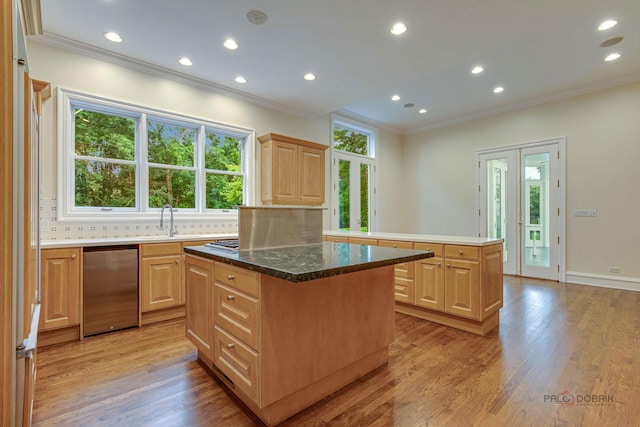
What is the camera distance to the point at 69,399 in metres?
1.86

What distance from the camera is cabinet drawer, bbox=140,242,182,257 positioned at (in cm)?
309

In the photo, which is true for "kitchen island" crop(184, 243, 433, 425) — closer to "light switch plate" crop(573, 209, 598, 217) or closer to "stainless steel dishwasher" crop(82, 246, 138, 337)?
"stainless steel dishwasher" crop(82, 246, 138, 337)

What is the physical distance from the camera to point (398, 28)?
2898 millimetres

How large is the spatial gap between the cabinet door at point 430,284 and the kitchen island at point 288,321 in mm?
1077

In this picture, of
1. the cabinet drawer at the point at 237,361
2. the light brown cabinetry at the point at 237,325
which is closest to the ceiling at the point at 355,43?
the light brown cabinetry at the point at 237,325

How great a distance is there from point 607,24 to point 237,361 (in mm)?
4685

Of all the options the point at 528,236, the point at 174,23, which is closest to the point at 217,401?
the point at 174,23

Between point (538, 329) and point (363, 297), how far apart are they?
6.87ft

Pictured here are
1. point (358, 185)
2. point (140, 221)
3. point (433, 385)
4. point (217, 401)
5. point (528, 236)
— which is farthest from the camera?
point (358, 185)

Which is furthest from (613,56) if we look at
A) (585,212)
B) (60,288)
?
(60,288)

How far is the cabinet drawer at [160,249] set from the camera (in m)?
3.09

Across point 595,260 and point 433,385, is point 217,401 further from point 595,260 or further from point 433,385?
point 595,260

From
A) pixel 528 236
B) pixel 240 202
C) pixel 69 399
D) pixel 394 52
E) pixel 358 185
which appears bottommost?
pixel 69 399

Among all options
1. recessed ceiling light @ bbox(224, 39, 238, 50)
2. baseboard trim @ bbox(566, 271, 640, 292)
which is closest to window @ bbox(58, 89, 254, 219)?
recessed ceiling light @ bbox(224, 39, 238, 50)
